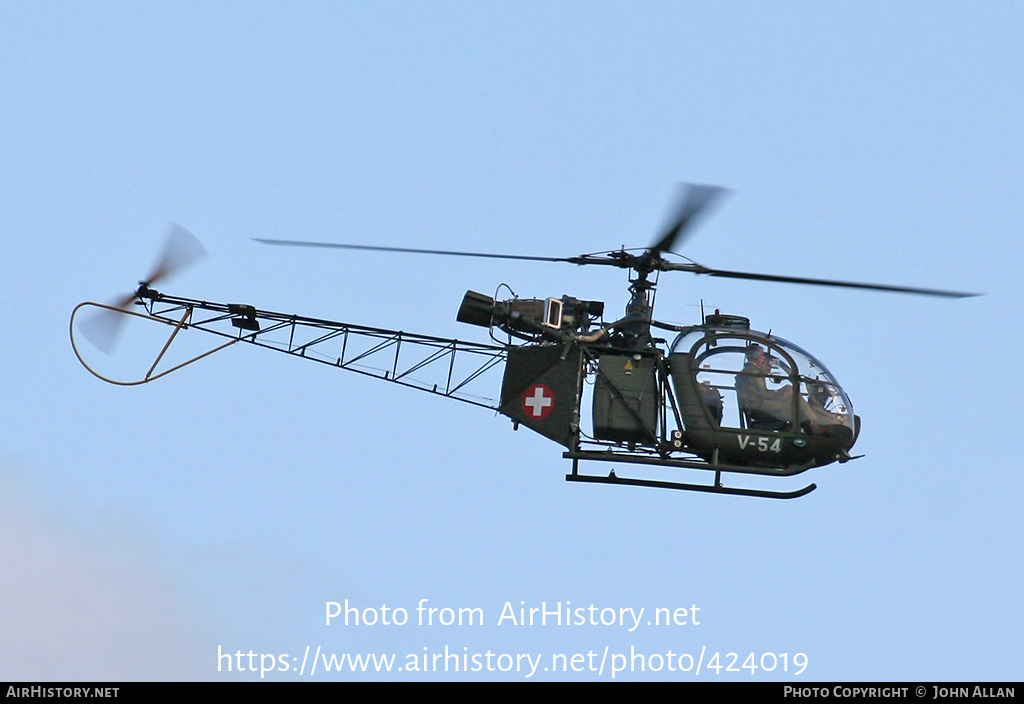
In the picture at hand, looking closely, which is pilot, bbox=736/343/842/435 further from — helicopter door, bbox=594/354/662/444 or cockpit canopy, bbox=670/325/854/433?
helicopter door, bbox=594/354/662/444

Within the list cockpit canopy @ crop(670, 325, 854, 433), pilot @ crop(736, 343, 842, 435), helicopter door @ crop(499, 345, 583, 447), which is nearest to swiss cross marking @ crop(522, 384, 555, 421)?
helicopter door @ crop(499, 345, 583, 447)

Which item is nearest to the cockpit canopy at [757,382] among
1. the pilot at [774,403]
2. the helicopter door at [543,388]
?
the pilot at [774,403]

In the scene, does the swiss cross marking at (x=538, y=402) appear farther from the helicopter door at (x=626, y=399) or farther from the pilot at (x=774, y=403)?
the pilot at (x=774, y=403)

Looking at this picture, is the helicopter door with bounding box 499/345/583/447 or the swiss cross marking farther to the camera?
the swiss cross marking

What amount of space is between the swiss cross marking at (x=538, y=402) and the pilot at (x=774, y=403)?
2.84 meters

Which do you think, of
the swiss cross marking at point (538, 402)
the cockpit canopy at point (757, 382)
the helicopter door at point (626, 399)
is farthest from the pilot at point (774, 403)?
the swiss cross marking at point (538, 402)

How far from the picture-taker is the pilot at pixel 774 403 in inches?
914

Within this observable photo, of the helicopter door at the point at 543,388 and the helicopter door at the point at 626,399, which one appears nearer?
the helicopter door at the point at 626,399

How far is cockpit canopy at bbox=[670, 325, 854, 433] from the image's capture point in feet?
76.1

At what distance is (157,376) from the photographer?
24953mm

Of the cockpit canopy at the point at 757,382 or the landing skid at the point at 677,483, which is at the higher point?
the cockpit canopy at the point at 757,382

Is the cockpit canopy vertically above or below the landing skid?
above
